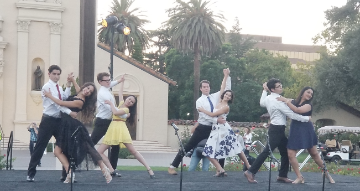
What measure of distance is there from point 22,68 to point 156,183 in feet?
77.4

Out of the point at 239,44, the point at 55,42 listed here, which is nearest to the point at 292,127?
the point at 55,42

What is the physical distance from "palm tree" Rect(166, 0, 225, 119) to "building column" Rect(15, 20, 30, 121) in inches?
606

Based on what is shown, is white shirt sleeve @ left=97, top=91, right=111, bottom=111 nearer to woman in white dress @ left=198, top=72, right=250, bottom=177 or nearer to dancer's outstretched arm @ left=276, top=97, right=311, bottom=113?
woman in white dress @ left=198, top=72, right=250, bottom=177

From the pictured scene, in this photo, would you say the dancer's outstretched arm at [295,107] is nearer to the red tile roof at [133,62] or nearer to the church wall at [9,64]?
the church wall at [9,64]

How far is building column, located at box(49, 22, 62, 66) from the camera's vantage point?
32.7 metres

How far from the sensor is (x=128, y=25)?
53656 millimetres

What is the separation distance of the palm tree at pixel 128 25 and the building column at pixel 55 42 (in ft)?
66.3

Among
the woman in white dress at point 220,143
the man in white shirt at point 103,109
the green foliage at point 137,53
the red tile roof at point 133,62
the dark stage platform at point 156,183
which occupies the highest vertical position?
the green foliage at point 137,53

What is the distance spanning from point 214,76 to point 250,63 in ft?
48.9

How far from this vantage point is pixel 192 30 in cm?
4566

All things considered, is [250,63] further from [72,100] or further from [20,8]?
[72,100]

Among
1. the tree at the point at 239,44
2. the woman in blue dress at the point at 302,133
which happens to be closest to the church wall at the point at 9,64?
the woman in blue dress at the point at 302,133

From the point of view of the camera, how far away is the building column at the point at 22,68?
3225cm

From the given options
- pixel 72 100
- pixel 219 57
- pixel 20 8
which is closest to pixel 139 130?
pixel 20 8
